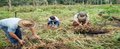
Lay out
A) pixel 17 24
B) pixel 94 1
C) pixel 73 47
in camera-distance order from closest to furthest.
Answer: pixel 17 24 → pixel 73 47 → pixel 94 1

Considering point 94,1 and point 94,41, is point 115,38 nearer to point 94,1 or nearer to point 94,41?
point 94,41

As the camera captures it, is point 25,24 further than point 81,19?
No

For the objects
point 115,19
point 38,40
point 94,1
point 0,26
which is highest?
point 0,26

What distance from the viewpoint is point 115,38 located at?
7320 mm

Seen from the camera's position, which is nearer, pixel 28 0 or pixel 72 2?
pixel 28 0

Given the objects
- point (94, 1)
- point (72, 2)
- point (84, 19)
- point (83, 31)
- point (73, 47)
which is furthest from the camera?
point (94, 1)

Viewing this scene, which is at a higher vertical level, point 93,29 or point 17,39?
point 17,39

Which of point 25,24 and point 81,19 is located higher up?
point 25,24

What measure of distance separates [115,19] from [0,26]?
7.72 meters

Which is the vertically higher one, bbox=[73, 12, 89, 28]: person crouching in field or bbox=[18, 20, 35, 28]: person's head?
bbox=[18, 20, 35, 28]: person's head

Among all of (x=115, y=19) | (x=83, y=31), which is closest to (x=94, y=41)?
(x=83, y=31)

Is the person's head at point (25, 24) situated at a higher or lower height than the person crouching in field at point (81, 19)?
higher

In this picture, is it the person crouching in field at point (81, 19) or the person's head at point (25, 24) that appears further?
the person crouching in field at point (81, 19)

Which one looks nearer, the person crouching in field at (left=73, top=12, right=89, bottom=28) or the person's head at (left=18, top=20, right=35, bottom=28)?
the person's head at (left=18, top=20, right=35, bottom=28)
